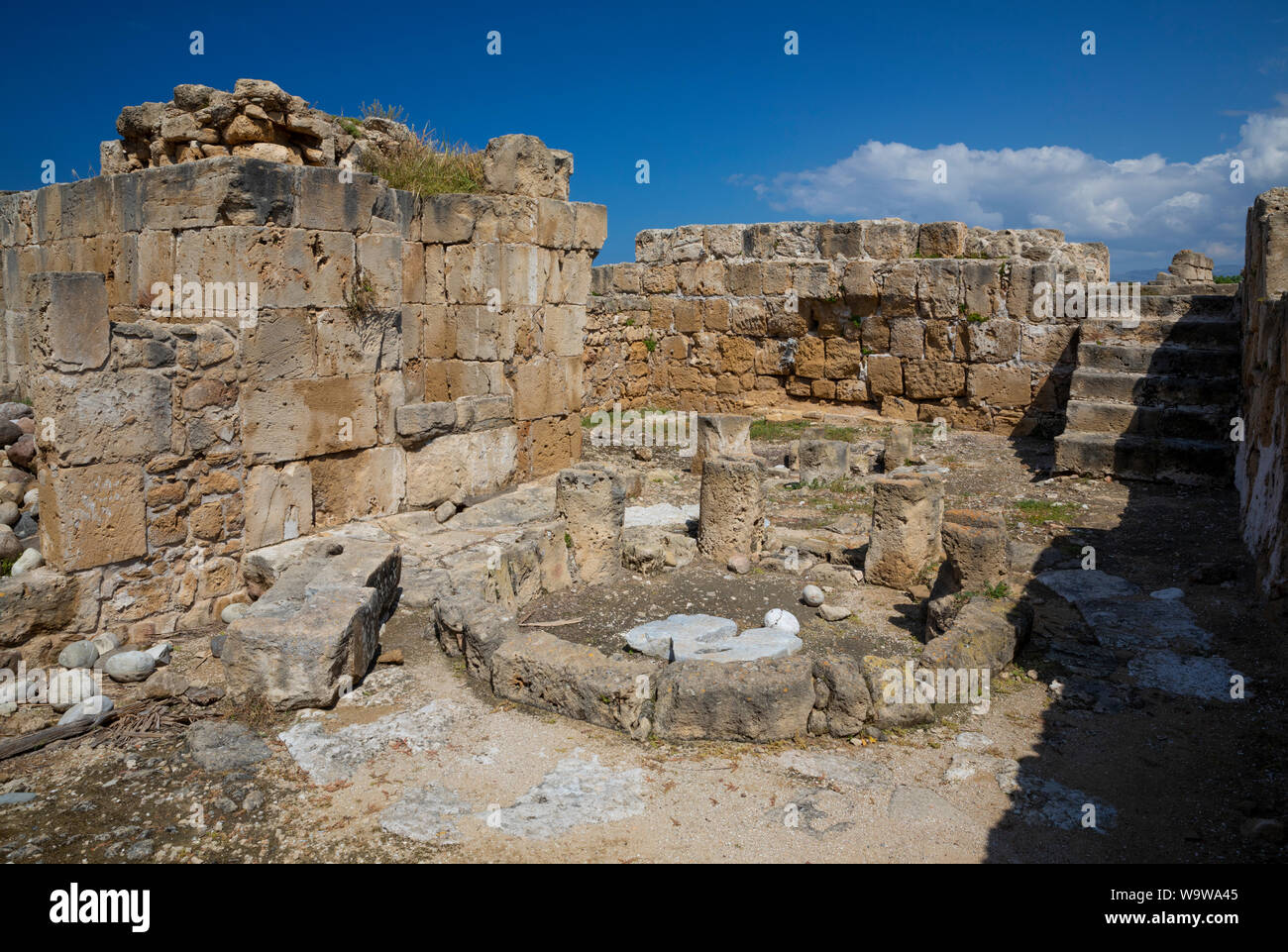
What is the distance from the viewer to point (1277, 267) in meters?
8.14

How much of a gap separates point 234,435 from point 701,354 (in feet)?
31.1

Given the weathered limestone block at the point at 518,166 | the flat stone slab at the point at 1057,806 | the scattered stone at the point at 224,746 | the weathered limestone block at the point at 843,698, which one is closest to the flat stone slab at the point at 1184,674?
the flat stone slab at the point at 1057,806

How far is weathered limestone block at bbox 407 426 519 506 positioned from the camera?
7.41 m

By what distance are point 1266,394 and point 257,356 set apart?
296 inches

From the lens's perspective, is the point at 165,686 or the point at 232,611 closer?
the point at 165,686

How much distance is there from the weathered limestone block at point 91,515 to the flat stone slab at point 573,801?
2.99 m

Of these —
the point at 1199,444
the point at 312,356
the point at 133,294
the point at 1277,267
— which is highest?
the point at 1277,267

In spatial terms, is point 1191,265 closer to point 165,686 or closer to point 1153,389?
point 1153,389

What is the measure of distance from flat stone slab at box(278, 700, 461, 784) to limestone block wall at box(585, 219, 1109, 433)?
9211 millimetres

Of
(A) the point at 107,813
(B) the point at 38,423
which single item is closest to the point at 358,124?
(B) the point at 38,423

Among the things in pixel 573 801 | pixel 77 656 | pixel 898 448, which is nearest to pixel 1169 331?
pixel 898 448

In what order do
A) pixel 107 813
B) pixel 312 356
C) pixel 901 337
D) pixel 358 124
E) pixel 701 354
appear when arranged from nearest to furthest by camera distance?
pixel 107 813 → pixel 312 356 → pixel 358 124 → pixel 901 337 → pixel 701 354

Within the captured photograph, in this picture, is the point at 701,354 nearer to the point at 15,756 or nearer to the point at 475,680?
the point at 475,680

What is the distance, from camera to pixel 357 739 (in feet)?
14.2
